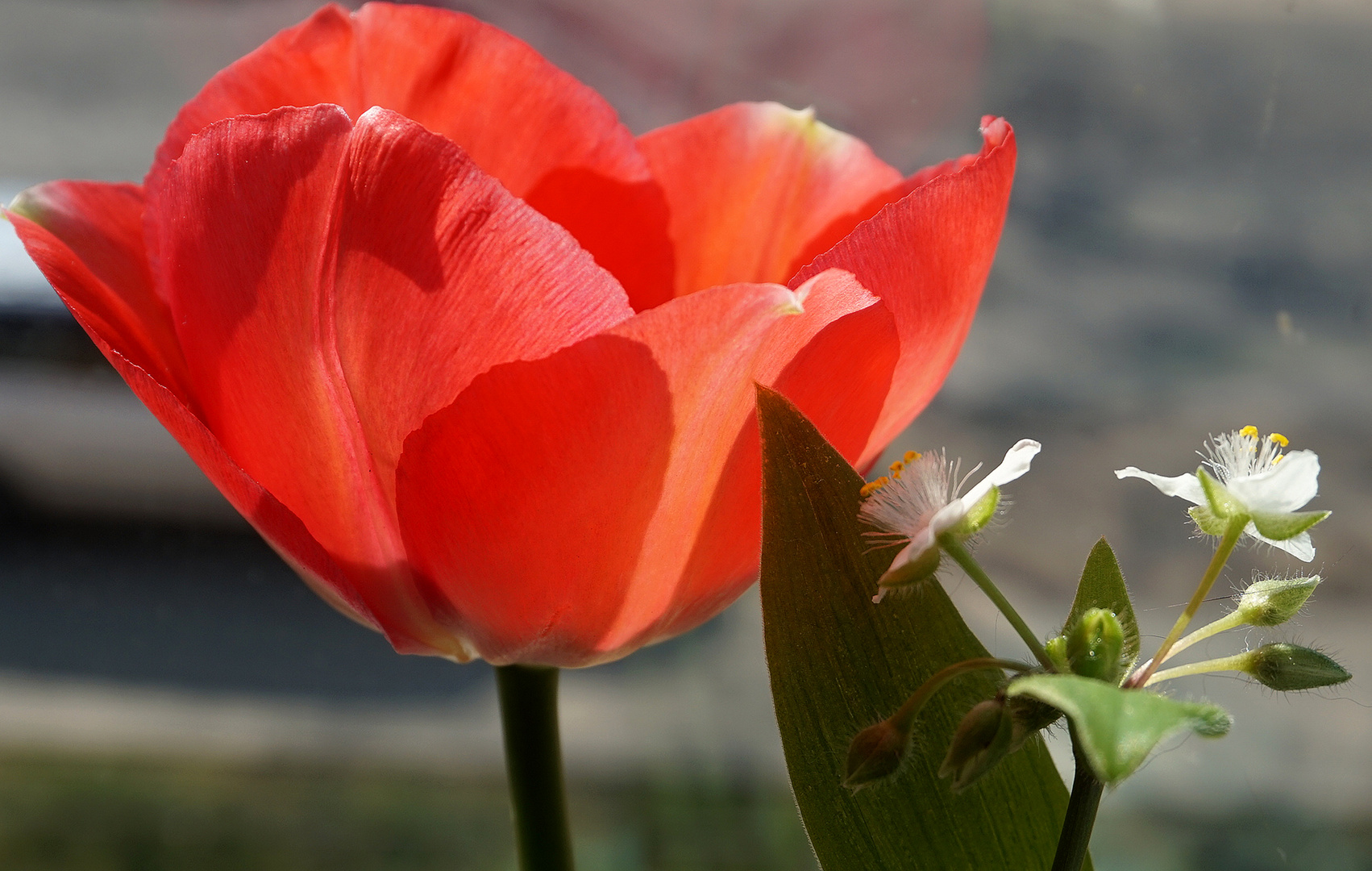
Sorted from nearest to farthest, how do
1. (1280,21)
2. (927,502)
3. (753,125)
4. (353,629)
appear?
(927,502) → (753,125) → (1280,21) → (353,629)

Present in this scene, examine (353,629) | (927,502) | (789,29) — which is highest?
(789,29)

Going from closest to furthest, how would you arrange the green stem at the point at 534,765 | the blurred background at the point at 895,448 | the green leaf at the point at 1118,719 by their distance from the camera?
the green leaf at the point at 1118,719 → the green stem at the point at 534,765 → the blurred background at the point at 895,448

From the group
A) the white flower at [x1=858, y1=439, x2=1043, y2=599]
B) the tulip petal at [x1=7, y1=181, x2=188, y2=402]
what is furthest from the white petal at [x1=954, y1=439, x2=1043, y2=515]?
the tulip petal at [x1=7, y1=181, x2=188, y2=402]

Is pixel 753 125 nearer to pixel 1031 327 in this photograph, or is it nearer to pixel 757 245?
pixel 757 245

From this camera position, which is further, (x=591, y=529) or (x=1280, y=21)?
(x=1280, y=21)

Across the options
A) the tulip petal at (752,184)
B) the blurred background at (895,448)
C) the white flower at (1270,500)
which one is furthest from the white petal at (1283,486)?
the blurred background at (895,448)

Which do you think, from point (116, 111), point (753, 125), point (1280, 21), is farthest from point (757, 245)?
point (116, 111)

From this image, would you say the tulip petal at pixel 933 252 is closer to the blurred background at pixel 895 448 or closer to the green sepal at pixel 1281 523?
the green sepal at pixel 1281 523
